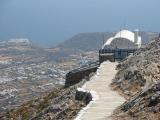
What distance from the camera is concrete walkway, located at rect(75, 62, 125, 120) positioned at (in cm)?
1927

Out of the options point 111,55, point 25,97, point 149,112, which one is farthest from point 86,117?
point 25,97

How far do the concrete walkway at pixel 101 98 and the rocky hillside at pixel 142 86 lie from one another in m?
0.42

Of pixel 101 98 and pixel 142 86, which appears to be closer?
pixel 101 98

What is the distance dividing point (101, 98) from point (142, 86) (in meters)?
2.05

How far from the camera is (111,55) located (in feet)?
131

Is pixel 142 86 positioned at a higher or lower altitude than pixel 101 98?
higher

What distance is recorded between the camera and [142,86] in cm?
2420

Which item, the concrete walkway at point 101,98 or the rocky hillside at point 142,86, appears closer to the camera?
the rocky hillside at point 142,86

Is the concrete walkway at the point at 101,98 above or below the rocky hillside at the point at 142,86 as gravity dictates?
below

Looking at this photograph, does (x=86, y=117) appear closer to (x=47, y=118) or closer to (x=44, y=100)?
(x=47, y=118)

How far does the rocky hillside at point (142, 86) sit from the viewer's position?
1684cm

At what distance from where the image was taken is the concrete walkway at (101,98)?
759 inches

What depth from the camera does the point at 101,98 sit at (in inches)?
914

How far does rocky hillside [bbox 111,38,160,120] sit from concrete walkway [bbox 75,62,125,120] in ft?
1.36
